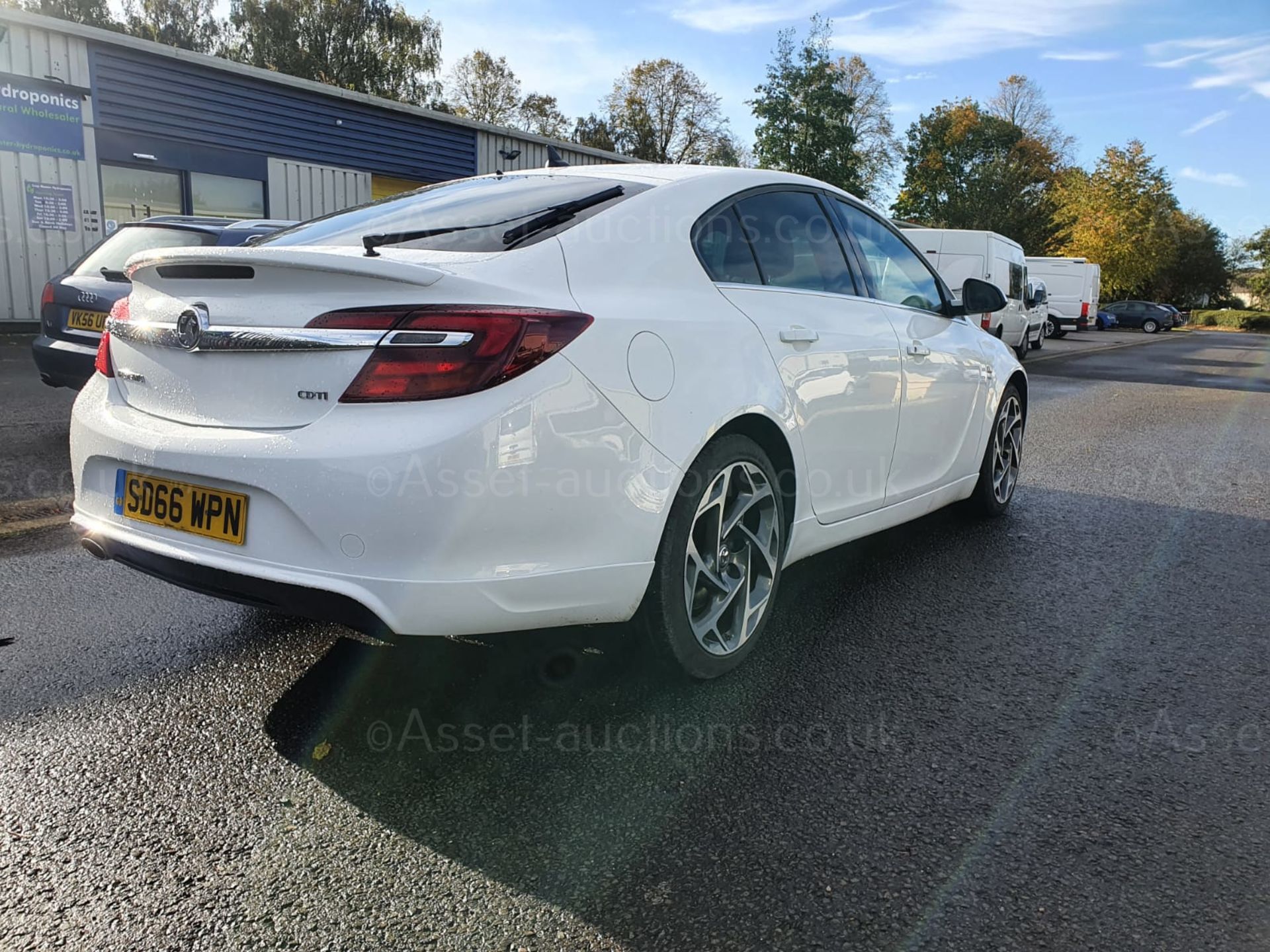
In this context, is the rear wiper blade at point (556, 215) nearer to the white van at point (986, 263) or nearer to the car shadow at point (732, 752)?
the car shadow at point (732, 752)

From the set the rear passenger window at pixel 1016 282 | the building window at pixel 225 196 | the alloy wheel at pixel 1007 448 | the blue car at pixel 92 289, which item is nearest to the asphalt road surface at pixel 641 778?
the alloy wheel at pixel 1007 448

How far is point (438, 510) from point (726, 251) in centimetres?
138

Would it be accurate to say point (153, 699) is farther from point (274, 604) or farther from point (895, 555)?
point (895, 555)

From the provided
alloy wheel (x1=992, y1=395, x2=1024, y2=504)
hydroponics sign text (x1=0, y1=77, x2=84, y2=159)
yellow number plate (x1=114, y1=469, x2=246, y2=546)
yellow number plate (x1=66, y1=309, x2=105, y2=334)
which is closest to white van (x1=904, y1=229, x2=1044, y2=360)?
alloy wheel (x1=992, y1=395, x2=1024, y2=504)

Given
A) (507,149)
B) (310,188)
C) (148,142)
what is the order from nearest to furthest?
(148,142)
(310,188)
(507,149)

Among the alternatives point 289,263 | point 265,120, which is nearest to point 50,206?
point 265,120

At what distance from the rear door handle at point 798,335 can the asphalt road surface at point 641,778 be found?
1025 millimetres

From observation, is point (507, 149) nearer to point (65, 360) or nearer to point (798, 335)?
point (65, 360)

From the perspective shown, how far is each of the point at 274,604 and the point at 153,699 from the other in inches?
27.9

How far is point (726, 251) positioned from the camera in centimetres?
315

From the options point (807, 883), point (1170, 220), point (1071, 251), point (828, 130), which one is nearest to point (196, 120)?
point (807, 883)

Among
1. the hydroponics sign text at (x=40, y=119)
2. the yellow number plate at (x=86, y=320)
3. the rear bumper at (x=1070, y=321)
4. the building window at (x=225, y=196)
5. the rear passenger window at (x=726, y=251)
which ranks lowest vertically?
the rear bumper at (x=1070, y=321)

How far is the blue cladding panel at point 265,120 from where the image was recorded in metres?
15.2

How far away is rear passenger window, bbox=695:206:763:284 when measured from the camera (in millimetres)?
3047
